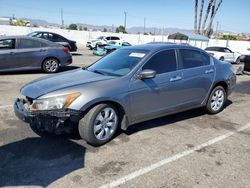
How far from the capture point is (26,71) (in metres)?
11.0

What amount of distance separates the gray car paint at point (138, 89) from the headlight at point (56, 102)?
6 cm

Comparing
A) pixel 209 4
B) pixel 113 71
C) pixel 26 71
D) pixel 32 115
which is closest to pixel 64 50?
pixel 26 71

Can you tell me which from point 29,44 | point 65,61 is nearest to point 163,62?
point 29,44

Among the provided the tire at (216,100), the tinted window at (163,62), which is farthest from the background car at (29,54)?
the tire at (216,100)

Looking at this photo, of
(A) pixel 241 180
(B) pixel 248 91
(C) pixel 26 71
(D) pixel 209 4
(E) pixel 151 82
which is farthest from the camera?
(D) pixel 209 4

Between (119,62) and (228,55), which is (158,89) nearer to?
(119,62)

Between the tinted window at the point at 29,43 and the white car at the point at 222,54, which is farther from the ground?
the tinted window at the point at 29,43

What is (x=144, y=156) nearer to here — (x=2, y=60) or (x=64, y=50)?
(x=2, y=60)

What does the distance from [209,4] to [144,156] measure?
40.4 meters

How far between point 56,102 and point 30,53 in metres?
7.00

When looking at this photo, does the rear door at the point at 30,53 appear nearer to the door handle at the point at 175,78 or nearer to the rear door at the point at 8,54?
the rear door at the point at 8,54

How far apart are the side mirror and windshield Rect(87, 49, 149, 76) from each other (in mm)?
215

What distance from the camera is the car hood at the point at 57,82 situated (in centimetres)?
408

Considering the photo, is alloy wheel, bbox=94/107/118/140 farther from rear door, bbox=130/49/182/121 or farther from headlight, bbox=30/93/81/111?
headlight, bbox=30/93/81/111
